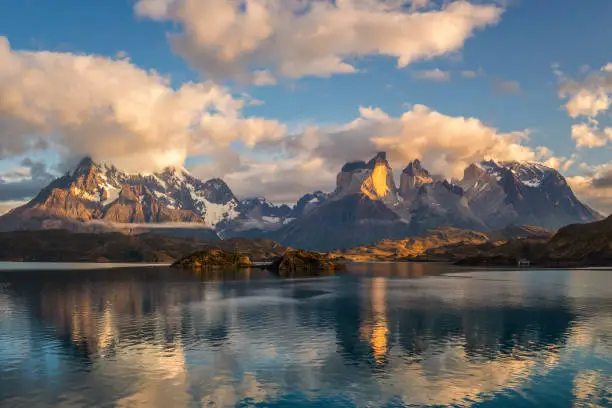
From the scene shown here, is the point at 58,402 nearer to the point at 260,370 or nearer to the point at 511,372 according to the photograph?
the point at 260,370

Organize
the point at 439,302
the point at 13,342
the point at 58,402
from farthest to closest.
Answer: the point at 439,302
the point at 13,342
the point at 58,402

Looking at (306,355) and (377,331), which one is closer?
(306,355)

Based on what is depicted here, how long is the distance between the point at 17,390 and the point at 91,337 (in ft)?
84.9

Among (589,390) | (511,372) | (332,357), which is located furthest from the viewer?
(332,357)

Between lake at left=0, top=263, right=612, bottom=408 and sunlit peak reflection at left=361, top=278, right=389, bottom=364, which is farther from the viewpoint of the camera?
sunlit peak reflection at left=361, top=278, right=389, bottom=364

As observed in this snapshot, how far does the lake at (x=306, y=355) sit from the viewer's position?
44406 millimetres

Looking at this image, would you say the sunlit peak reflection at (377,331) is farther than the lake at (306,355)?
Yes

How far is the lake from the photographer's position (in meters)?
44.4

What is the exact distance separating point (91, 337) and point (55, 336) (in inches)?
230

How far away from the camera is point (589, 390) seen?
45.7 meters

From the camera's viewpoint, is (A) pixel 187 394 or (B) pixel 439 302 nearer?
(A) pixel 187 394

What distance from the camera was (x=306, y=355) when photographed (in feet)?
197

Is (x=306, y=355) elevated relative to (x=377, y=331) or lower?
elevated

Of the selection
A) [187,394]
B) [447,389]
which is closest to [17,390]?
[187,394]
